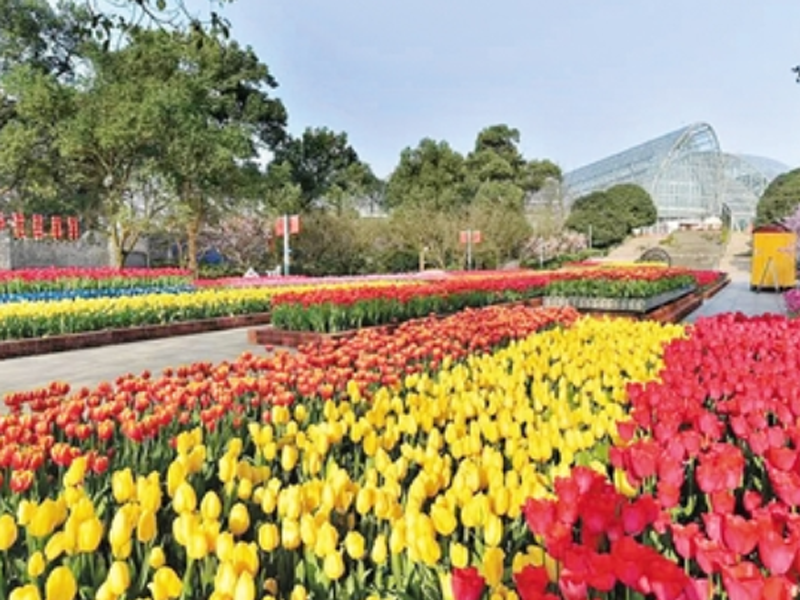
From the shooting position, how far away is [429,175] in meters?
43.4

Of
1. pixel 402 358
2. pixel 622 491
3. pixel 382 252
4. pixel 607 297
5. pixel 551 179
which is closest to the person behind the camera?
pixel 622 491

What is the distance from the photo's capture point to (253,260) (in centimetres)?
3322

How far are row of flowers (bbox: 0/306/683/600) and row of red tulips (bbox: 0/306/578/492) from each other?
1 centimetres

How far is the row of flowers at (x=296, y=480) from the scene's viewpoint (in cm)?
147

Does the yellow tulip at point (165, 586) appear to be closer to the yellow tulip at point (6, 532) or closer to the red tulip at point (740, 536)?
the yellow tulip at point (6, 532)

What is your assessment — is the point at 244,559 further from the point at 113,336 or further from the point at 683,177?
the point at 683,177

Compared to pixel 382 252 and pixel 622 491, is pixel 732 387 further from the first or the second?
pixel 382 252

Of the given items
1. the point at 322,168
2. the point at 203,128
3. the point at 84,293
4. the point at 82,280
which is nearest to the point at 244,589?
the point at 84,293

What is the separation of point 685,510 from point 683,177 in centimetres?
8303

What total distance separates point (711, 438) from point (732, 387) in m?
0.72

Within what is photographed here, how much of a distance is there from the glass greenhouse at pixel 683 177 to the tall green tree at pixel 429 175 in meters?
32.4

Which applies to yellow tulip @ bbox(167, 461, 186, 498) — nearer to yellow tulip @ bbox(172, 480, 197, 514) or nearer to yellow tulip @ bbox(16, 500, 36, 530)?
yellow tulip @ bbox(172, 480, 197, 514)

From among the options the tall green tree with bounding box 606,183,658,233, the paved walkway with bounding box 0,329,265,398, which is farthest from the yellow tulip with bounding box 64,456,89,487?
the tall green tree with bounding box 606,183,658,233

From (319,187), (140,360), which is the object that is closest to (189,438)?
(140,360)
